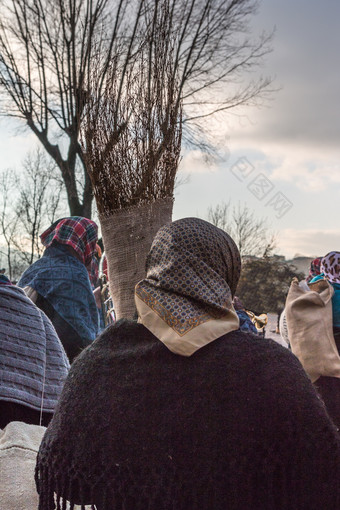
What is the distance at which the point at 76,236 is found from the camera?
4410mm

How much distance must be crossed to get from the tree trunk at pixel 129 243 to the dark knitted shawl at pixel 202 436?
0.85 m

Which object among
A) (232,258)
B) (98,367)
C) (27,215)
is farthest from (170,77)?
(27,215)

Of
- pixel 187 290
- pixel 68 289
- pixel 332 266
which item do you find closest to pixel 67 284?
pixel 68 289

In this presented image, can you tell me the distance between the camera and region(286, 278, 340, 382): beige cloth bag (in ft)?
11.7

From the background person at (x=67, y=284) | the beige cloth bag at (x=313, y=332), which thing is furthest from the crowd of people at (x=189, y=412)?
the background person at (x=67, y=284)

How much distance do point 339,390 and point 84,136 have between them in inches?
93.2

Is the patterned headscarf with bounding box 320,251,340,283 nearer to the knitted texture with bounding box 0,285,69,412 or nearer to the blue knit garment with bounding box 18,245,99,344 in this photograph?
the blue knit garment with bounding box 18,245,99,344

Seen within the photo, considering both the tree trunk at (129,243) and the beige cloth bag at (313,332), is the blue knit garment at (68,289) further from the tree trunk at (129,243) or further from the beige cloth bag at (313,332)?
the tree trunk at (129,243)

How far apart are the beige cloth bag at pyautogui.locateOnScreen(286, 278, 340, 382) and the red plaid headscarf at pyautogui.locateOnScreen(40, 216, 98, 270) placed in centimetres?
176

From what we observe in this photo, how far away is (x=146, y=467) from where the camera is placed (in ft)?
4.99

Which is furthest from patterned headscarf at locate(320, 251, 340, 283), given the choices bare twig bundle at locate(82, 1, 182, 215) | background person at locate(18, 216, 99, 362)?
bare twig bundle at locate(82, 1, 182, 215)

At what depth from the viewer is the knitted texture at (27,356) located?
276 cm

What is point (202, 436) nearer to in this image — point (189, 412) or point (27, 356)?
point (189, 412)

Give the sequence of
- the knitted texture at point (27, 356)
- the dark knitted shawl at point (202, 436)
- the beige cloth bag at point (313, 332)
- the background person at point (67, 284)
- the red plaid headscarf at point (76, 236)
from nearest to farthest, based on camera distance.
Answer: the dark knitted shawl at point (202, 436), the knitted texture at point (27, 356), the beige cloth bag at point (313, 332), the background person at point (67, 284), the red plaid headscarf at point (76, 236)
